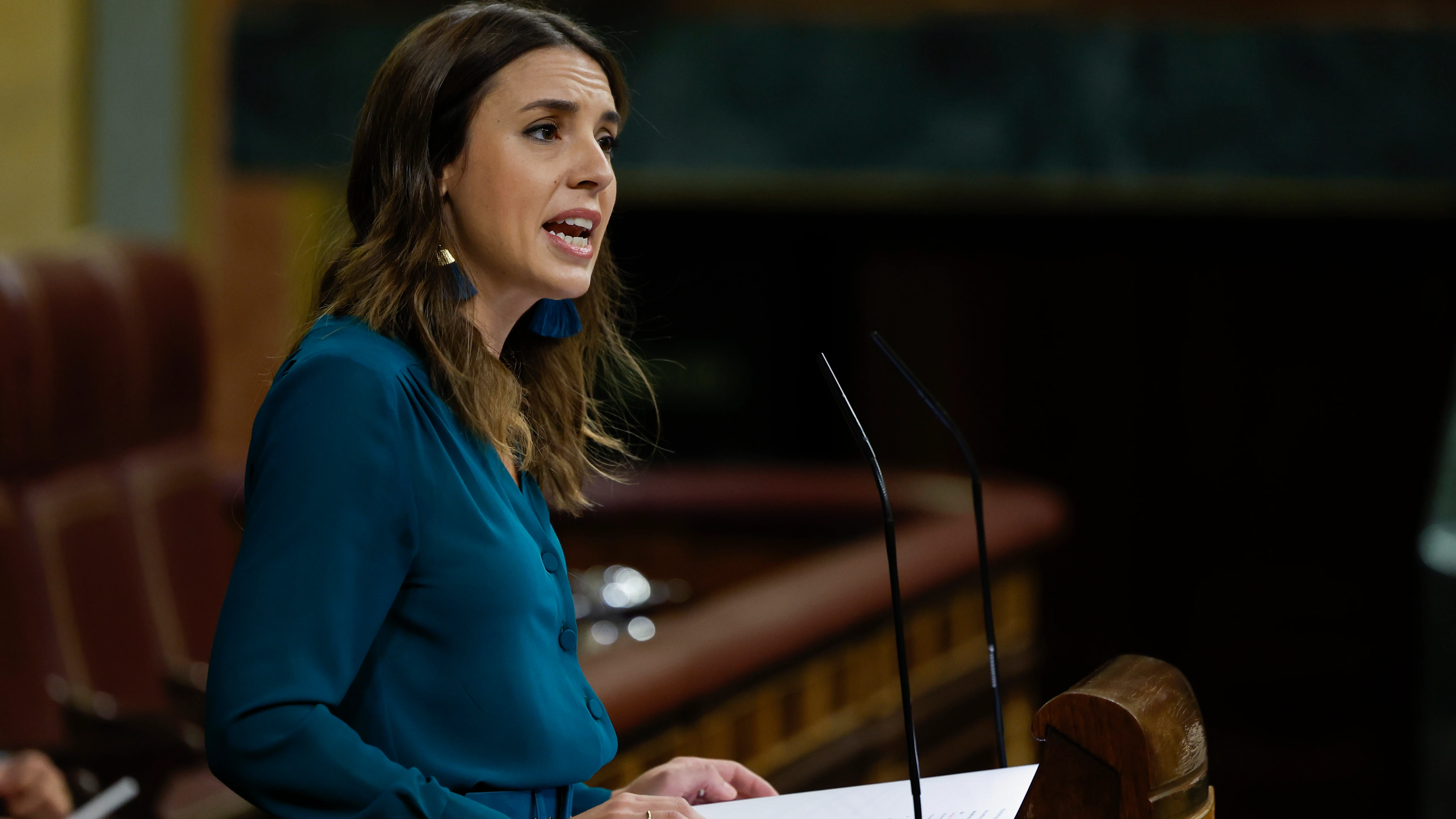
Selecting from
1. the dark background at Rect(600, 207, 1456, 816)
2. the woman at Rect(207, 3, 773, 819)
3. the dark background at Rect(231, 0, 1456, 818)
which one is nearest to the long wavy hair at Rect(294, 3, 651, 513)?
the woman at Rect(207, 3, 773, 819)

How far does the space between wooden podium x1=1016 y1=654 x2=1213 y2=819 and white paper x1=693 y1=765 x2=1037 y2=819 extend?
0.15 ft

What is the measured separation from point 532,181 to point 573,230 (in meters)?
0.05

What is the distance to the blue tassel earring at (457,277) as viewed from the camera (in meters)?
0.92

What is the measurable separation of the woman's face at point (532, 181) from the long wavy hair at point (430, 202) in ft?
0.03

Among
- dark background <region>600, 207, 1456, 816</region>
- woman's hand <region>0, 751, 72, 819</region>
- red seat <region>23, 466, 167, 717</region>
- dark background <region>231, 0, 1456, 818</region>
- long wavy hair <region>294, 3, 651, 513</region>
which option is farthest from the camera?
dark background <region>600, 207, 1456, 816</region>

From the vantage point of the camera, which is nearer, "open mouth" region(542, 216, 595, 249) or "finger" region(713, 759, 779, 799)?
"open mouth" region(542, 216, 595, 249)

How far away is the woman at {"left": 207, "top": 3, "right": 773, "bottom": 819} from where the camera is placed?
A: 765 millimetres

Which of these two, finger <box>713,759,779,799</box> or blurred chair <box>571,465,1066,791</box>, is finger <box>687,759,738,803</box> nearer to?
finger <box>713,759,779,799</box>

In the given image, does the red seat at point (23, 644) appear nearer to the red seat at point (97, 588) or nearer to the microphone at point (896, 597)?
the red seat at point (97, 588)

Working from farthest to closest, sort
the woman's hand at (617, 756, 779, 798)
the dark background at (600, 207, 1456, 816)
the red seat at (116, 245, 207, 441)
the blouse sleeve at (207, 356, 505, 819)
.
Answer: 1. the dark background at (600, 207, 1456, 816)
2. the red seat at (116, 245, 207, 441)
3. the woman's hand at (617, 756, 779, 798)
4. the blouse sleeve at (207, 356, 505, 819)

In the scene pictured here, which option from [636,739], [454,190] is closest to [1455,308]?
[636,739]

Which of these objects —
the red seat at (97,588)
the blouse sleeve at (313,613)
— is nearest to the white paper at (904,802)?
the blouse sleeve at (313,613)

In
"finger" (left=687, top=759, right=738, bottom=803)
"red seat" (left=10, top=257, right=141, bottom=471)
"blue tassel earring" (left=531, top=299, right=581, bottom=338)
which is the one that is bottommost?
"red seat" (left=10, top=257, right=141, bottom=471)

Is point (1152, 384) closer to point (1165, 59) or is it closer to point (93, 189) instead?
point (1165, 59)
